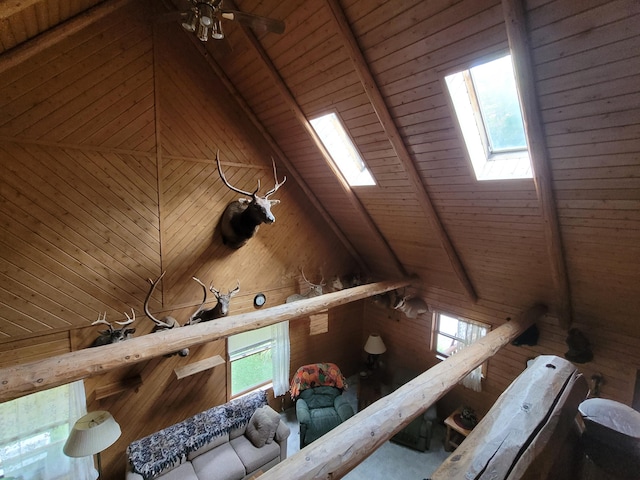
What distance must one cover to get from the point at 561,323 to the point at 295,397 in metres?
→ 4.17

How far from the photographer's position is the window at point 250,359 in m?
4.99

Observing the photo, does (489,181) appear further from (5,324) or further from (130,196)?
(5,324)

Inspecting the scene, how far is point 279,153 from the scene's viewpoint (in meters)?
4.61

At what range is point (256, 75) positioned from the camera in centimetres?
362

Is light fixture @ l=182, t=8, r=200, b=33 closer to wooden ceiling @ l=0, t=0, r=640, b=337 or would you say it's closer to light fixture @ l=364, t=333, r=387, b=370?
wooden ceiling @ l=0, t=0, r=640, b=337

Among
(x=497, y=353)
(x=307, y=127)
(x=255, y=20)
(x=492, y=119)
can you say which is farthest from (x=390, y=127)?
(x=497, y=353)

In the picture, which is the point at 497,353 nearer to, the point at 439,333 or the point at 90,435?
the point at 439,333

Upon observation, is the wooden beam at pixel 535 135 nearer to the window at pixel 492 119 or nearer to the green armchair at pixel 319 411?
the window at pixel 492 119

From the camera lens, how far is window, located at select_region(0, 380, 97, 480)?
337 centimetres

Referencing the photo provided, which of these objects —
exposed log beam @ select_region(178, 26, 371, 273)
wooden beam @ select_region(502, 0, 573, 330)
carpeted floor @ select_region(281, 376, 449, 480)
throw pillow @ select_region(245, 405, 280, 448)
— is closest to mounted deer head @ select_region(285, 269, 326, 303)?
exposed log beam @ select_region(178, 26, 371, 273)

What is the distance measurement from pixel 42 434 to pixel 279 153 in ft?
15.1

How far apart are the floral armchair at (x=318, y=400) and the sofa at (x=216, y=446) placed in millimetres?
393

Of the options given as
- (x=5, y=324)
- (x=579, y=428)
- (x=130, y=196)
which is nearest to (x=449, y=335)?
(x=579, y=428)

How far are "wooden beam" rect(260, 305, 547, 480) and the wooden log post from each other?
105 centimetres
